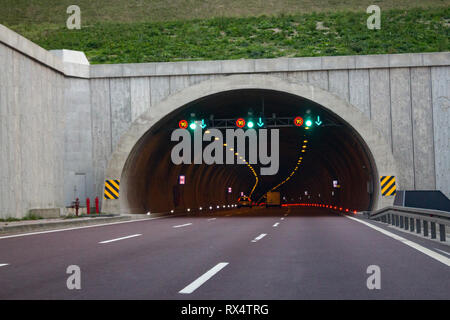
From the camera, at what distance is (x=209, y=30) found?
45.4 m

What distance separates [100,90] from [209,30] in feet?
65.6

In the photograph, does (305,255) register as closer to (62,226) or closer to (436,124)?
(62,226)

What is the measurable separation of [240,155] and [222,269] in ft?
147

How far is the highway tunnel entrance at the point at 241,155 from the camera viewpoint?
87.3 ft

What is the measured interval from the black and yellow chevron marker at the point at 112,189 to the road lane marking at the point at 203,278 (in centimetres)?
1808

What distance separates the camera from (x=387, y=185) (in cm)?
2498

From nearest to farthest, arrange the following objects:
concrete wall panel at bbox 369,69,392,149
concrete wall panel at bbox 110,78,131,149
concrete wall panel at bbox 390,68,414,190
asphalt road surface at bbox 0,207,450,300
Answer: asphalt road surface at bbox 0,207,450,300 → concrete wall panel at bbox 390,68,414,190 → concrete wall panel at bbox 369,69,392,149 → concrete wall panel at bbox 110,78,131,149

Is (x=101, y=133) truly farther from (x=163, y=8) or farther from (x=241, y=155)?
(x=163, y=8)

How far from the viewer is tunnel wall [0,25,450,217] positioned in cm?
2427

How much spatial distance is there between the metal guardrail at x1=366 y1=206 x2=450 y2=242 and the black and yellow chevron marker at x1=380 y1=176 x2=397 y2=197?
1.32 metres

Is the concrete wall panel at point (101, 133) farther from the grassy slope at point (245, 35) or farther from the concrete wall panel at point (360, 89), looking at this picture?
the concrete wall panel at point (360, 89)

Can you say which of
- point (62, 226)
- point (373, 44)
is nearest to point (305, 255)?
point (62, 226)

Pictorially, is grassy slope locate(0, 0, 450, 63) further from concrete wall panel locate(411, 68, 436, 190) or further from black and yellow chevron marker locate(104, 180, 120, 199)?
black and yellow chevron marker locate(104, 180, 120, 199)

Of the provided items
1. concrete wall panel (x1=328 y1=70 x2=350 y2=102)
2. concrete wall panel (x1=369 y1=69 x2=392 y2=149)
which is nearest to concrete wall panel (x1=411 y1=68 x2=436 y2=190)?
concrete wall panel (x1=369 y1=69 x2=392 y2=149)
